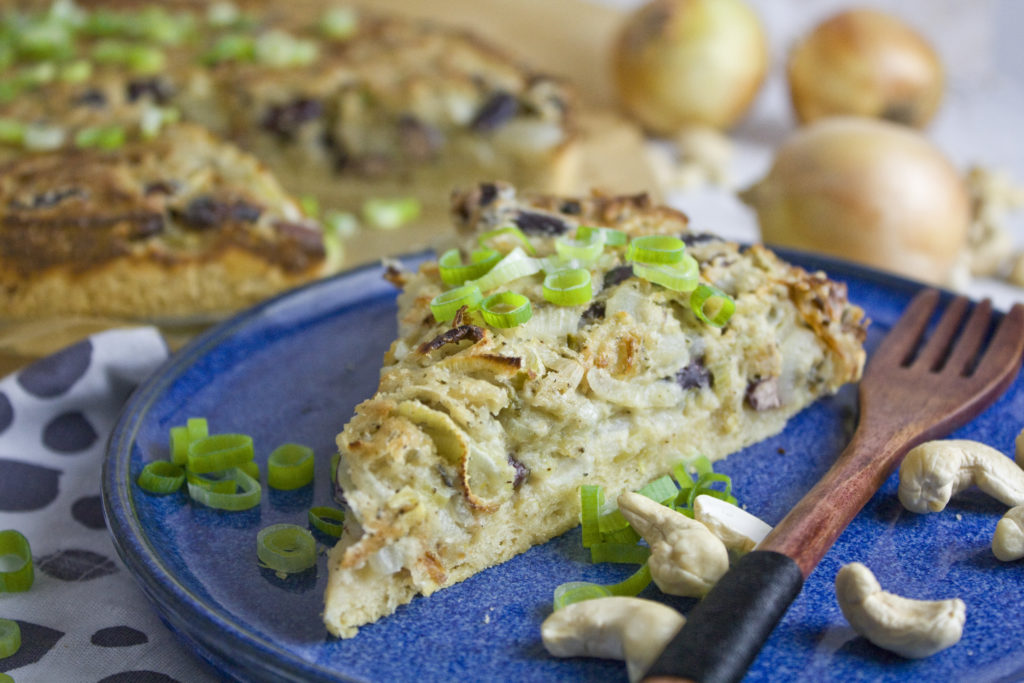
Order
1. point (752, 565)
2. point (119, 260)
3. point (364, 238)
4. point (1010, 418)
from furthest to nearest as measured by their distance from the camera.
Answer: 1. point (364, 238)
2. point (119, 260)
3. point (1010, 418)
4. point (752, 565)

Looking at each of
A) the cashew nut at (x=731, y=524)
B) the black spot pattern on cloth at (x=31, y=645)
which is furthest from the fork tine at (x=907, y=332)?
the black spot pattern on cloth at (x=31, y=645)

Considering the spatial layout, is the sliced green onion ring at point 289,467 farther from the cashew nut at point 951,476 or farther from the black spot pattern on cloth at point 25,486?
the cashew nut at point 951,476

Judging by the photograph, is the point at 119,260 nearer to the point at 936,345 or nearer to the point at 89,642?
the point at 89,642

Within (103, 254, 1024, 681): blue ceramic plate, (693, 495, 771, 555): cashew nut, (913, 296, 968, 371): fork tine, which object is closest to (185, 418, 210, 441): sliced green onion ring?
(103, 254, 1024, 681): blue ceramic plate

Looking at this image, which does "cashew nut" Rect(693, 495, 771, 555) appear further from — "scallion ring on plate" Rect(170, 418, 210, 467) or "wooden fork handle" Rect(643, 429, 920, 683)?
"scallion ring on plate" Rect(170, 418, 210, 467)

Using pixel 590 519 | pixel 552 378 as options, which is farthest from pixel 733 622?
pixel 552 378

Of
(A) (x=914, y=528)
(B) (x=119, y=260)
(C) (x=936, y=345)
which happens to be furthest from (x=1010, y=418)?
(B) (x=119, y=260)
